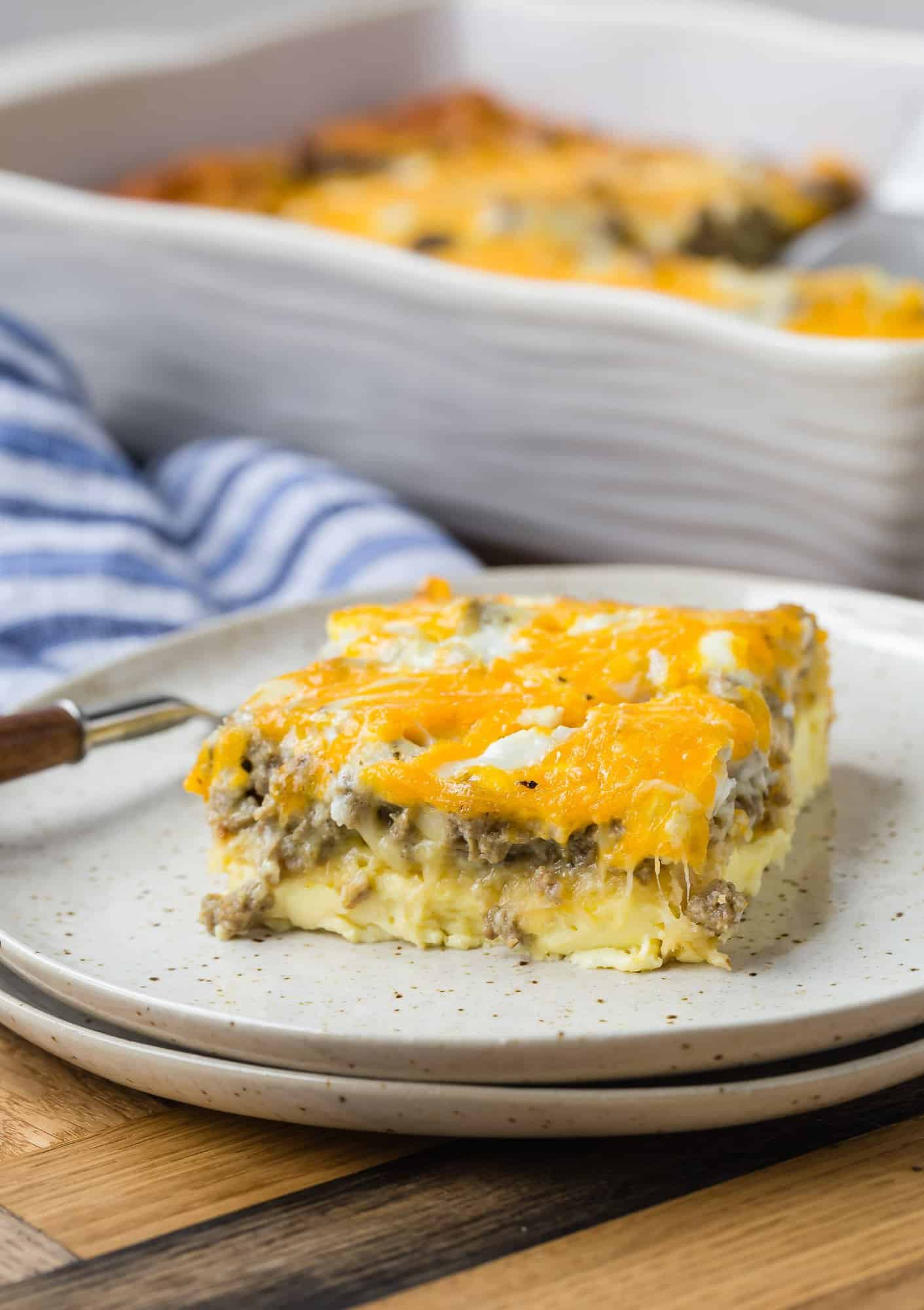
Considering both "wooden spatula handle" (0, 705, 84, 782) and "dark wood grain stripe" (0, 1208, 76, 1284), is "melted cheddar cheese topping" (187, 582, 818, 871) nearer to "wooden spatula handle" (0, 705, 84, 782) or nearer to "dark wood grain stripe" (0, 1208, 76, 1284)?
"wooden spatula handle" (0, 705, 84, 782)

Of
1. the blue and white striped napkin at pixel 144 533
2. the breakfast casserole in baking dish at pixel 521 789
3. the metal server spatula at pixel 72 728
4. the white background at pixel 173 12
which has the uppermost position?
the white background at pixel 173 12

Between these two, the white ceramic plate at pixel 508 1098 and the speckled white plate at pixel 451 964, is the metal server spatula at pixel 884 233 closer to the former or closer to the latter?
the speckled white plate at pixel 451 964

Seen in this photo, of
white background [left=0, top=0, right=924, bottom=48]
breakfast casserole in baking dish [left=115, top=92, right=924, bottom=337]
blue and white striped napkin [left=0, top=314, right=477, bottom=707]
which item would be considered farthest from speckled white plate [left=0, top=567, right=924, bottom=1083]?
white background [left=0, top=0, right=924, bottom=48]

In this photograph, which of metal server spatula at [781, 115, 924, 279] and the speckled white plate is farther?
metal server spatula at [781, 115, 924, 279]

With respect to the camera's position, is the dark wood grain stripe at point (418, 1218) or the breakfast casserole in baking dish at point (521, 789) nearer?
the dark wood grain stripe at point (418, 1218)

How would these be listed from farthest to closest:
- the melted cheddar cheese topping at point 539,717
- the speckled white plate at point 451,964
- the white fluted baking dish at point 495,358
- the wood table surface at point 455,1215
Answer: the white fluted baking dish at point 495,358 < the melted cheddar cheese topping at point 539,717 < the speckled white plate at point 451,964 < the wood table surface at point 455,1215

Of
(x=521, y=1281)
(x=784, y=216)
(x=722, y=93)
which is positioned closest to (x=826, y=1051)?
(x=521, y=1281)

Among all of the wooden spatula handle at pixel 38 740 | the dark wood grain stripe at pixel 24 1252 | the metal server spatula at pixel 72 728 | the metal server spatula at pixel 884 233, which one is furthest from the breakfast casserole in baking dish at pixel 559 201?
the dark wood grain stripe at pixel 24 1252

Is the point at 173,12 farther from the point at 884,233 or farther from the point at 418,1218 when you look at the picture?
the point at 418,1218
